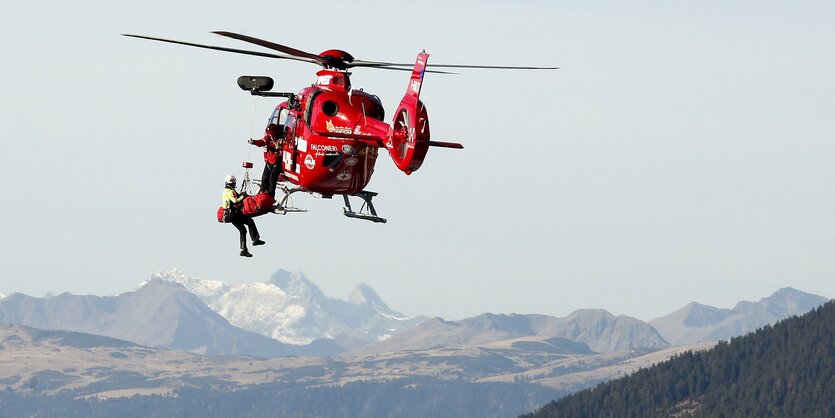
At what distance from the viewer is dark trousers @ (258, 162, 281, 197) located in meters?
71.9

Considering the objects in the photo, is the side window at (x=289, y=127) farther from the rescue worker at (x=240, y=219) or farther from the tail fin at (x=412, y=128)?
the tail fin at (x=412, y=128)

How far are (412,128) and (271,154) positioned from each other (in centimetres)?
1135

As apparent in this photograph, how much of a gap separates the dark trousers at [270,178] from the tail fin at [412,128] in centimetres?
848

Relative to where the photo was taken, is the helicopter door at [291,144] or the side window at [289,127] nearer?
the helicopter door at [291,144]

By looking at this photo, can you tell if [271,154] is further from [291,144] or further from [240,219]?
[240,219]

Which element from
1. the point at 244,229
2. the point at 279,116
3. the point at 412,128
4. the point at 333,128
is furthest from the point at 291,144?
the point at 412,128

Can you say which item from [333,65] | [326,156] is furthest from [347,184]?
[333,65]

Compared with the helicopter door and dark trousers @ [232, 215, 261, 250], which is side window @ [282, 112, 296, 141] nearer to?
the helicopter door

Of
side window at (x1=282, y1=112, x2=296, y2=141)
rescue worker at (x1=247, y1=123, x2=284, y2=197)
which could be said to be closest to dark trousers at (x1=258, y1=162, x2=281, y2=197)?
rescue worker at (x1=247, y1=123, x2=284, y2=197)

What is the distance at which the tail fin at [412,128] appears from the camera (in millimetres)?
63625

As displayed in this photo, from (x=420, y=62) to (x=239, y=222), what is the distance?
12277 mm

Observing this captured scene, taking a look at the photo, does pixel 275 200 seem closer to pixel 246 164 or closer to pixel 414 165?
pixel 246 164

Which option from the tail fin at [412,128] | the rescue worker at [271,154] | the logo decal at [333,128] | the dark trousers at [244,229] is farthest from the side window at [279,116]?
the tail fin at [412,128]

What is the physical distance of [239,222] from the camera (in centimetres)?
7081
